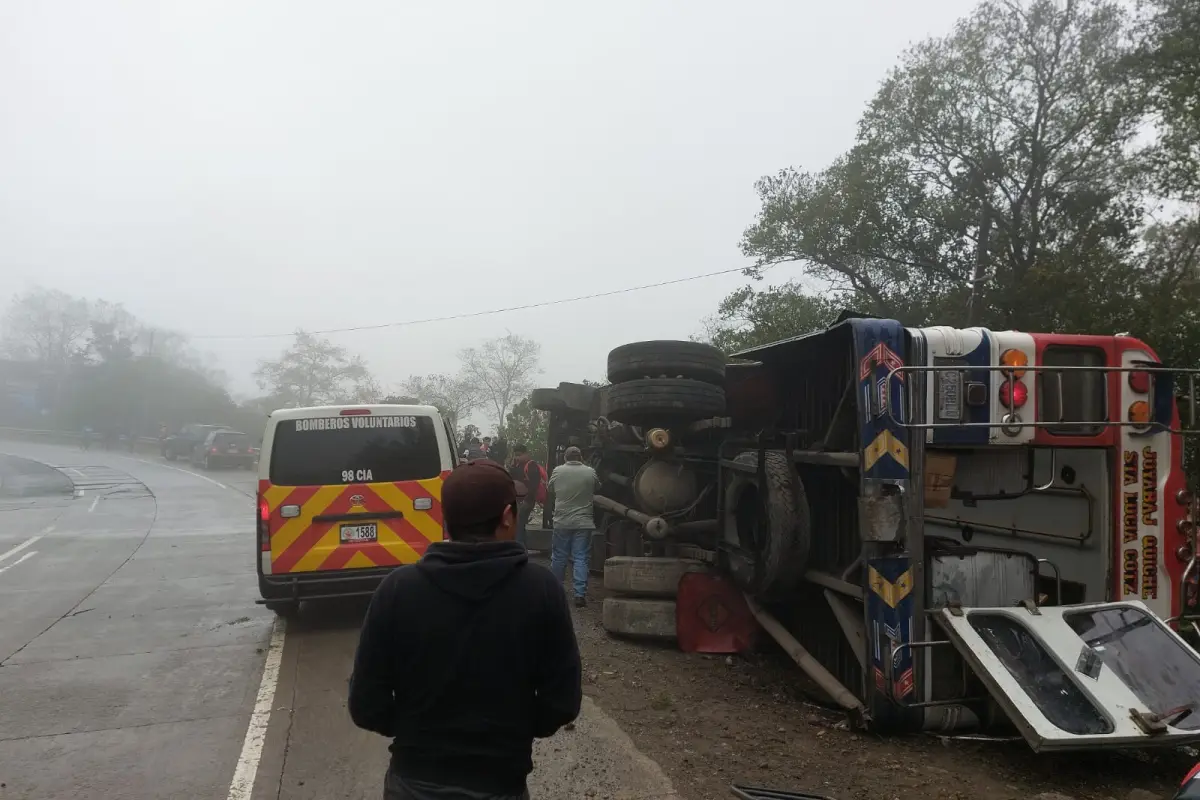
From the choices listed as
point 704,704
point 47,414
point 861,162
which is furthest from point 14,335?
point 704,704

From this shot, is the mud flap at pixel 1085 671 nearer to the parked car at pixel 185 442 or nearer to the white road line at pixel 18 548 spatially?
the white road line at pixel 18 548

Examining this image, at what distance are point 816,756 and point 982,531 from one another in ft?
9.52

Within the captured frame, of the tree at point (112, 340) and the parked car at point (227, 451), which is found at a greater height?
the tree at point (112, 340)

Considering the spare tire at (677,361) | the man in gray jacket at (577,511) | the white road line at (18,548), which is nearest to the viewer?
the spare tire at (677,361)

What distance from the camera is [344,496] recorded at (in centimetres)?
770

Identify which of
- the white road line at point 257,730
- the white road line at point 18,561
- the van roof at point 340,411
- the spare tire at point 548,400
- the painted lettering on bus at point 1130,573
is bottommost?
the white road line at point 18,561

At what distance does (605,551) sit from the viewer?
10.4 metres

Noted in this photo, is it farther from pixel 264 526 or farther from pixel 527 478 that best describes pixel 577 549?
pixel 264 526

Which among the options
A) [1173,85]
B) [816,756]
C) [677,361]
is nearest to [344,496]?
[677,361]

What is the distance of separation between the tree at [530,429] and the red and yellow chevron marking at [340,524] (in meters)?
9.31

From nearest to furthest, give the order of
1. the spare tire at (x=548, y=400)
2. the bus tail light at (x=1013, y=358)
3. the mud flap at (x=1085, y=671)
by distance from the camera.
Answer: the mud flap at (x=1085, y=671) → the bus tail light at (x=1013, y=358) → the spare tire at (x=548, y=400)

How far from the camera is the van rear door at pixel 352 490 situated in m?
7.57

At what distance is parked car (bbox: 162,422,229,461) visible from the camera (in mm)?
39375

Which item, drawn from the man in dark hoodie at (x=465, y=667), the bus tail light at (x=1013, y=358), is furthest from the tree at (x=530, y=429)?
the man in dark hoodie at (x=465, y=667)
